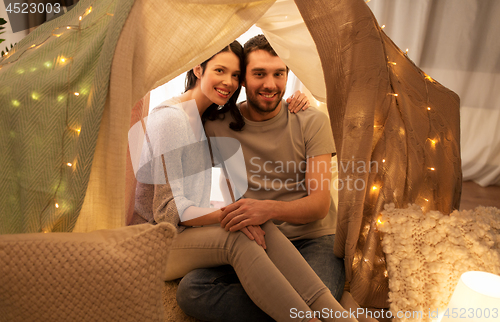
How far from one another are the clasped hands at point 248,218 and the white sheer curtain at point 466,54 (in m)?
2.06

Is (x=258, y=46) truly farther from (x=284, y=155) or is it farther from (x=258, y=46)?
(x=284, y=155)

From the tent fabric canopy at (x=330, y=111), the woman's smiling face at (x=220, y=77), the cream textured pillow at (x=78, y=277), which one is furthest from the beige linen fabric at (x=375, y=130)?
the cream textured pillow at (x=78, y=277)

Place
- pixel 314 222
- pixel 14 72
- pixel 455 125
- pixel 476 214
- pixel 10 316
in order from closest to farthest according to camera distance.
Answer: pixel 10 316, pixel 14 72, pixel 476 214, pixel 455 125, pixel 314 222

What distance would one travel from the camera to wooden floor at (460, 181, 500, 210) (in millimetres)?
2232

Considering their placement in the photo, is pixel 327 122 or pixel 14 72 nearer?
pixel 14 72

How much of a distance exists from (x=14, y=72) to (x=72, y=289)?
0.64 meters

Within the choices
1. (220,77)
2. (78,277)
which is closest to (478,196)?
(220,77)

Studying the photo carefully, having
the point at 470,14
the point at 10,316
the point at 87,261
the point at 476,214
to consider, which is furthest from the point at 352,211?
the point at 470,14

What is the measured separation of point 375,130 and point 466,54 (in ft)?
6.25

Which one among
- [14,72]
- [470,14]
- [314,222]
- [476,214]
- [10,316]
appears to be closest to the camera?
[10,316]

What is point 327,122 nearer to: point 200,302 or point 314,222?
point 314,222

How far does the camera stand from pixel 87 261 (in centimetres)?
83

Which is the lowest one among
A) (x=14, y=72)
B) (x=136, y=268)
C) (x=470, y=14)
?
(x=136, y=268)

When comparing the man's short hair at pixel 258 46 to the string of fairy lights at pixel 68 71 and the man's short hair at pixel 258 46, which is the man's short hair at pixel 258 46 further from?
the string of fairy lights at pixel 68 71
